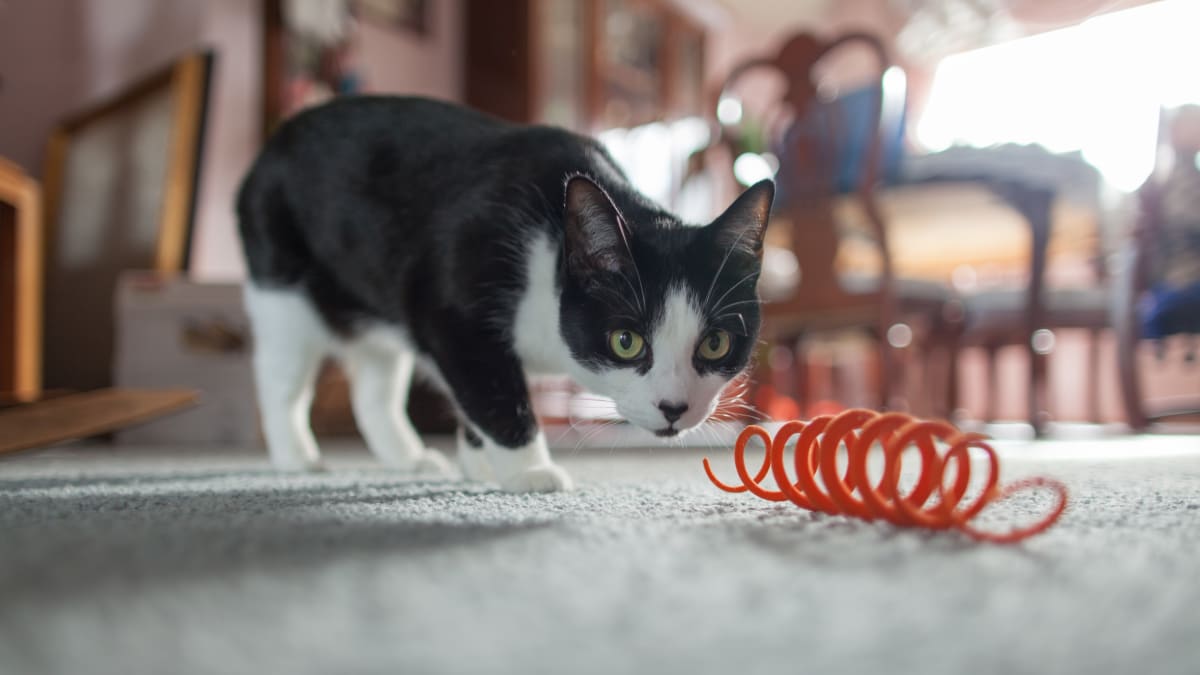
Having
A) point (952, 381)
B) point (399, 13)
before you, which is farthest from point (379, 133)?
point (399, 13)

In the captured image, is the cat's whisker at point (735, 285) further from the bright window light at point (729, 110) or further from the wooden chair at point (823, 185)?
the bright window light at point (729, 110)

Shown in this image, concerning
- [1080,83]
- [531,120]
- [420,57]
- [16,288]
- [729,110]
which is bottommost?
[16,288]

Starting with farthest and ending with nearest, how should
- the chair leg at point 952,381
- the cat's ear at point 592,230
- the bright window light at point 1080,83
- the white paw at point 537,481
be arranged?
Result: the bright window light at point 1080,83, the chair leg at point 952,381, the white paw at point 537,481, the cat's ear at point 592,230

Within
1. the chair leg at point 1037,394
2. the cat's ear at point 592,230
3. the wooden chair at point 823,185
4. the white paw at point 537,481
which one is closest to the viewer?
the cat's ear at point 592,230

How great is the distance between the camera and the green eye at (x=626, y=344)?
92 cm

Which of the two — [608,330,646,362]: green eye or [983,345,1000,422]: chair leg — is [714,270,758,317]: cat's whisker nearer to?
[608,330,646,362]: green eye

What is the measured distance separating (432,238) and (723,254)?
0.39 meters

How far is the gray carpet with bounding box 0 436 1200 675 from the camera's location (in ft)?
1.26

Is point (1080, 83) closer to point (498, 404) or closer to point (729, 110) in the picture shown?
point (729, 110)

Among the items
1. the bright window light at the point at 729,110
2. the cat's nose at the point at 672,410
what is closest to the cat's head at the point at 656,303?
the cat's nose at the point at 672,410

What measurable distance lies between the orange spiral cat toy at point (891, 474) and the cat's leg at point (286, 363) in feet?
2.53

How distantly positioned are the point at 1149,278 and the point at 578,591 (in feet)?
8.61

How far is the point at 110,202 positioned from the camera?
2.58 metres

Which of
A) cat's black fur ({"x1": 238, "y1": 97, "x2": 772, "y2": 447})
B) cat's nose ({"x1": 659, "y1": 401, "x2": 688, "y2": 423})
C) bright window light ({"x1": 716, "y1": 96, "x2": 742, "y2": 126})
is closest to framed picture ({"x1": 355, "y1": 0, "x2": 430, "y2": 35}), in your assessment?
bright window light ({"x1": 716, "y1": 96, "x2": 742, "y2": 126})
